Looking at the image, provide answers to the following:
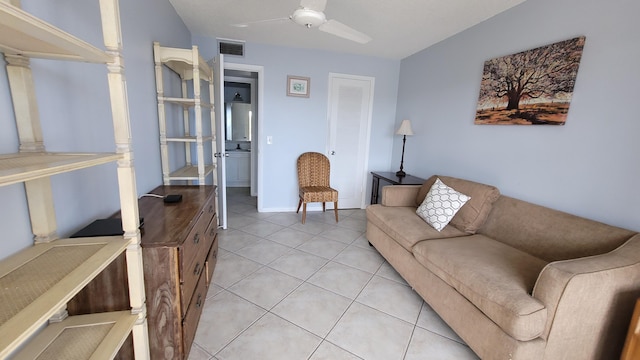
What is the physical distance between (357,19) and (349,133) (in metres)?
1.69

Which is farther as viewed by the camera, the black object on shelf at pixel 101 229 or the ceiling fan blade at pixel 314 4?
the ceiling fan blade at pixel 314 4

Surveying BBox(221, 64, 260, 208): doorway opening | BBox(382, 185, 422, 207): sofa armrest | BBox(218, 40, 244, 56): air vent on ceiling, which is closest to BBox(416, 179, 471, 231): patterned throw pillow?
BBox(382, 185, 422, 207): sofa armrest

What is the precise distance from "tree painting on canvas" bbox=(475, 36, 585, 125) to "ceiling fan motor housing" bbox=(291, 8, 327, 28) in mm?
1718

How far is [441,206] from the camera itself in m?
2.31

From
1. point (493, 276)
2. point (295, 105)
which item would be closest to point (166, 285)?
point (493, 276)

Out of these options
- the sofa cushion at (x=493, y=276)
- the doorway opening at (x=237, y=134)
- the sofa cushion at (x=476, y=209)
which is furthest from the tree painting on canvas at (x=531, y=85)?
the doorway opening at (x=237, y=134)

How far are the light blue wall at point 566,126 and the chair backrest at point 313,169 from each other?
5.20 ft

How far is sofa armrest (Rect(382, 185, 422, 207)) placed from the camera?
284 centimetres

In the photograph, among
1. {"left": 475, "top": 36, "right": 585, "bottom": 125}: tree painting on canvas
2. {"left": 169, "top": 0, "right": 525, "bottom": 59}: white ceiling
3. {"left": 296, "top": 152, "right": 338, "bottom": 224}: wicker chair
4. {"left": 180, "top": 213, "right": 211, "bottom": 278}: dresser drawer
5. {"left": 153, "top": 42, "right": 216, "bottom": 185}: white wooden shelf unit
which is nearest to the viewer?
{"left": 180, "top": 213, "right": 211, "bottom": 278}: dresser drawer

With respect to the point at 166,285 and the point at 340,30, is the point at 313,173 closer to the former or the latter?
the point at 340,30

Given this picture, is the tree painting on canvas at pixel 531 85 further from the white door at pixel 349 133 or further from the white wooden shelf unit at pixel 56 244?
the white wooden shelf unit at pixel 56 244

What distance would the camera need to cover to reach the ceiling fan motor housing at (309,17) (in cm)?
181

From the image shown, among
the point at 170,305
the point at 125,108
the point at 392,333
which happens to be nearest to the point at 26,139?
the point at 125,108

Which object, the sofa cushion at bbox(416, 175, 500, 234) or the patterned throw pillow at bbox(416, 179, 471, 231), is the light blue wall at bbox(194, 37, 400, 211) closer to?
the patterned throw pillow at bbox(416, 179, 471, 231)
